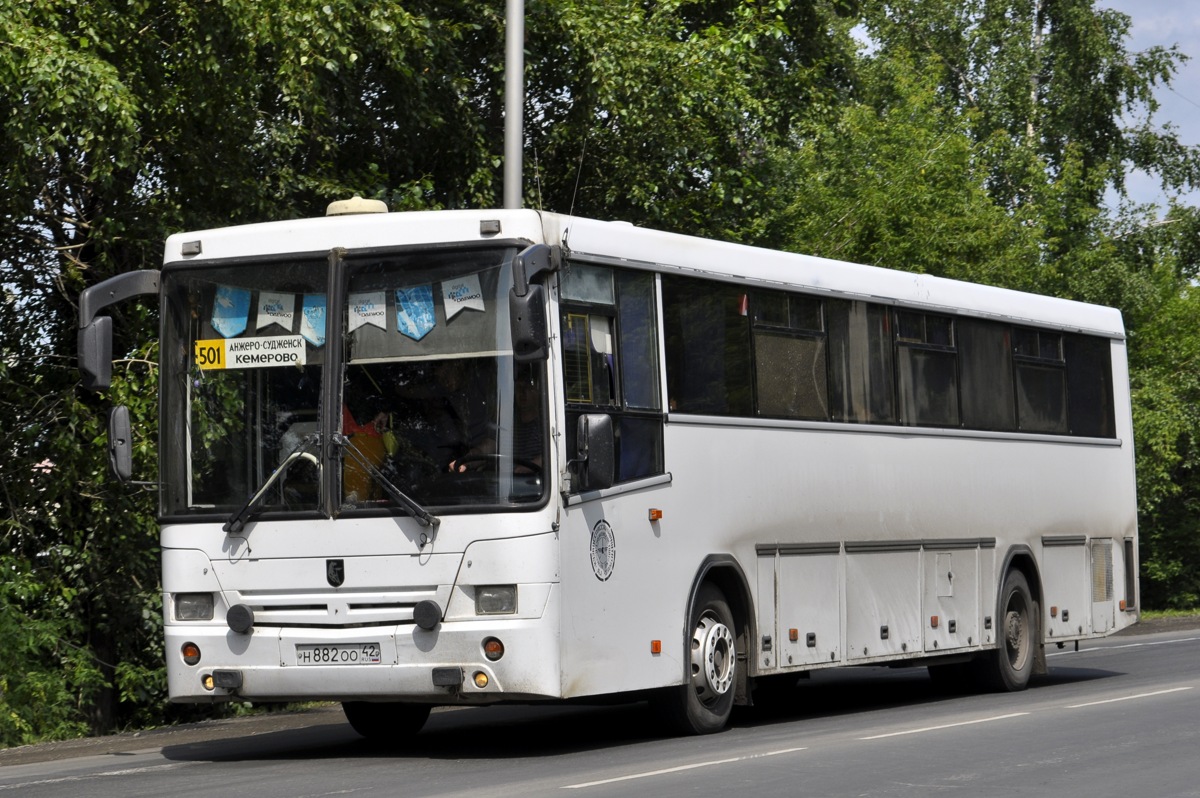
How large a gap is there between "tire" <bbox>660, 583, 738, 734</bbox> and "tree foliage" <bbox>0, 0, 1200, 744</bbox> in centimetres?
516

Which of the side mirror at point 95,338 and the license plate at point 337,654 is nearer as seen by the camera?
the license plate at point 337,654

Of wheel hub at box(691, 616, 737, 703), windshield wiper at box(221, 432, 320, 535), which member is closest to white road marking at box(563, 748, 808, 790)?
wheel hub at box(691, 616, 737, 703)

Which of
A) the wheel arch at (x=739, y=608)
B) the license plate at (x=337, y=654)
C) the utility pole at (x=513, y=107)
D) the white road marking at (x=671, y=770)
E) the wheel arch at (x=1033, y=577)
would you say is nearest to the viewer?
the white road marking at (x=671, y=770)

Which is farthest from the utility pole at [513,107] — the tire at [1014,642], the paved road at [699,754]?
the tire at [1014,642]

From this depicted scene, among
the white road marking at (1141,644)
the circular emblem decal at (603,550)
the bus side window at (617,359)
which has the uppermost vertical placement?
the bus side window at (617,359)

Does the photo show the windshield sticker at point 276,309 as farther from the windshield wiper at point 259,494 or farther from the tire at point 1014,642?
the tire at point 1014,642

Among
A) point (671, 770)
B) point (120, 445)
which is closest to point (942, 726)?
Answer: point (671, 770)

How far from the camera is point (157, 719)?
711 inches

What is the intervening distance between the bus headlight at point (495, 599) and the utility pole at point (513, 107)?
6217mm

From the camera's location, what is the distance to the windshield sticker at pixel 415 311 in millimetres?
11453

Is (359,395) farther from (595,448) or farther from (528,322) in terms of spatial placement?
(595,448)

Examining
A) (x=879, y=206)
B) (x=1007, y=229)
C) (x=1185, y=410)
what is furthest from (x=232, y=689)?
(x=1185, y=410)

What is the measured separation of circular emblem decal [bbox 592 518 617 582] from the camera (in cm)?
1182

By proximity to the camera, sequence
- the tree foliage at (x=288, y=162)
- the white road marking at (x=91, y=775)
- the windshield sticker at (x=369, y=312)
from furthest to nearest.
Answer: the tree foliage at (x=288, y=162) → the windshield sticker at (x=369, y=312) → the white road marking at (x=91, y=775)
